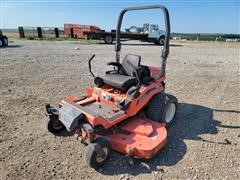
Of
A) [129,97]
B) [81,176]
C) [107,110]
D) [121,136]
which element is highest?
[129,97]

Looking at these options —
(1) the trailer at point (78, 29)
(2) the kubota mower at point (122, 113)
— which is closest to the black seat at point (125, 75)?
(2) the kubota mower at point (122, 113)

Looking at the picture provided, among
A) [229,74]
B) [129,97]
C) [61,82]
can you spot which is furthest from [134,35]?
[129,97]

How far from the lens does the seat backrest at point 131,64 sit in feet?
12.0

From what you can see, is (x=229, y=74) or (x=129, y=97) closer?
(x=129, y=97)

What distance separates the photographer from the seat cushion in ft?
11.0

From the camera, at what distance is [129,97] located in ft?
10.7

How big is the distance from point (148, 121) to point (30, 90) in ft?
11.6

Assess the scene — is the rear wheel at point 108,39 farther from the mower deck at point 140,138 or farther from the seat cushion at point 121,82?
the mower deck at point 140,138

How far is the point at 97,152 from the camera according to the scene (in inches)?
103

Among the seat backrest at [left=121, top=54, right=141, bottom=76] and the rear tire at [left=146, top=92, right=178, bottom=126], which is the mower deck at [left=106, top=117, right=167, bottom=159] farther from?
the seat backrest at [left=121, top=54, right=141, bottom=76]

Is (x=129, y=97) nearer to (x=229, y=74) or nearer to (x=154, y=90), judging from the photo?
(x=154, y=90)

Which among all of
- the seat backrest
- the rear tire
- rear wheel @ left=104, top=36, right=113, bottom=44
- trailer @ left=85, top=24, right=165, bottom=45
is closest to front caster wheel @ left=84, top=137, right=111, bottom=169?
the rear tire

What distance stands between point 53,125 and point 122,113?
113cm

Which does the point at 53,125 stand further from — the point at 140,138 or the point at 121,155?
the point at 140,138
